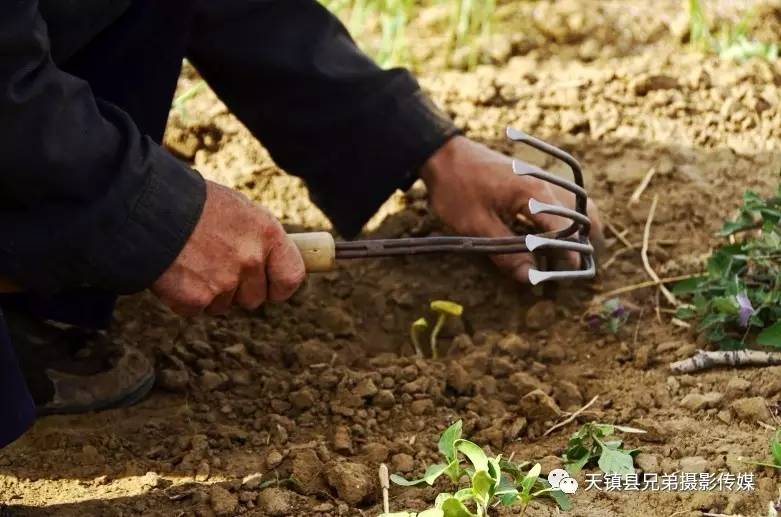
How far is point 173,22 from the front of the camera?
2.48 m

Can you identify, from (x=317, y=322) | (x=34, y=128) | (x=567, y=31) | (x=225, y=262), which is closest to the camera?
(x=34, y=128)

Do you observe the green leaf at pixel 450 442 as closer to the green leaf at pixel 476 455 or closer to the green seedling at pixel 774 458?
the green leaf at pixel 476 455

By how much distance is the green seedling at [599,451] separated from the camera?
2145mm

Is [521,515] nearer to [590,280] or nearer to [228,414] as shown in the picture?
[228,414]

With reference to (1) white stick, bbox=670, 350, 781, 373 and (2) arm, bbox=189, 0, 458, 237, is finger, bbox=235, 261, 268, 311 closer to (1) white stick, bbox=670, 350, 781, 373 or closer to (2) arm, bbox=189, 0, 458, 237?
(2) arm, bbox=189, 0, 458, 237

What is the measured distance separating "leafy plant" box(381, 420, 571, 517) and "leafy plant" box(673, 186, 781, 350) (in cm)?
61

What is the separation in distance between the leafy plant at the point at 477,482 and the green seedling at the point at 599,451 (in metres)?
0.08

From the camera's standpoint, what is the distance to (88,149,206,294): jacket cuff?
2020 mm

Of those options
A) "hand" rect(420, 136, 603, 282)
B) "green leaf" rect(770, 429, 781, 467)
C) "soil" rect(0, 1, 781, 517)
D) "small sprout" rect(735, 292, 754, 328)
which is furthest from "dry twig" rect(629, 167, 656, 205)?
"green leaf" rect(770, 429, 781, 467)

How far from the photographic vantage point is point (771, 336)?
7.88ft

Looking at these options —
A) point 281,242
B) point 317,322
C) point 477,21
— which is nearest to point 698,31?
point 477,21

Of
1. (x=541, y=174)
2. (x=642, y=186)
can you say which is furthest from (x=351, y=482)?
(x=642, y=186)

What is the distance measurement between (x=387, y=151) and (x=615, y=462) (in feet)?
3.04

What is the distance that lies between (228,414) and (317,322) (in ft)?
1.39
